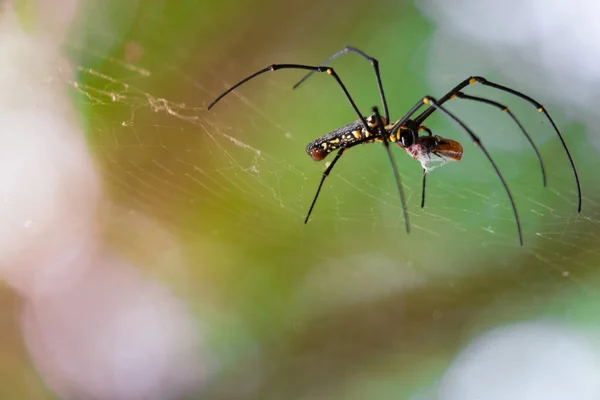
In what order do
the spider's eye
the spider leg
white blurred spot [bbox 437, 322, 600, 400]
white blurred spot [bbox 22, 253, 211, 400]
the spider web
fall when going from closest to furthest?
1. the spider leg
2. the spider's eye
3. the spider web
4. white blurred spot [bbox 437, 322, 600, 400]
5. white blurred spot [bbox 22, 253, 211, 400]

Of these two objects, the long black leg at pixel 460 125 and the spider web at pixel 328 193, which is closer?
the long black leg at pixel 460 125

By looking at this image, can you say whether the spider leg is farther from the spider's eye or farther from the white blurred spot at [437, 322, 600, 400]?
the white blurred spot at [437, 322, 600, 400]

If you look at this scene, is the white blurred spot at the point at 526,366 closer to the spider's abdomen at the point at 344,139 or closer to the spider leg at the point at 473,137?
the spider leg at the point at 473,137

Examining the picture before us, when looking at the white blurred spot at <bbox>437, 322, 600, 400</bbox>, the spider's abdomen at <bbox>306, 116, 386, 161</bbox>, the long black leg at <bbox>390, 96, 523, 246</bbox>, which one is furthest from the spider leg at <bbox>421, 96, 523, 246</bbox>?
the white blurred spot at <bbox>437, 322, 600, 400</bbox>

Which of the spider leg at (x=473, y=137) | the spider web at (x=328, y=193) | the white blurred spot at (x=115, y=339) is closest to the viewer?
the spider leg at (x=473, y=137)

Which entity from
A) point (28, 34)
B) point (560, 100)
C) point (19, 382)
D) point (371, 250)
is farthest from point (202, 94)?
point (19, 382)

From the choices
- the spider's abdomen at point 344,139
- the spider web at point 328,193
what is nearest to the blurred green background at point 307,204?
the spider web at point 328,193

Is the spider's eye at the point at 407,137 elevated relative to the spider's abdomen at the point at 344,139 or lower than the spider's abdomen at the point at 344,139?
lower
